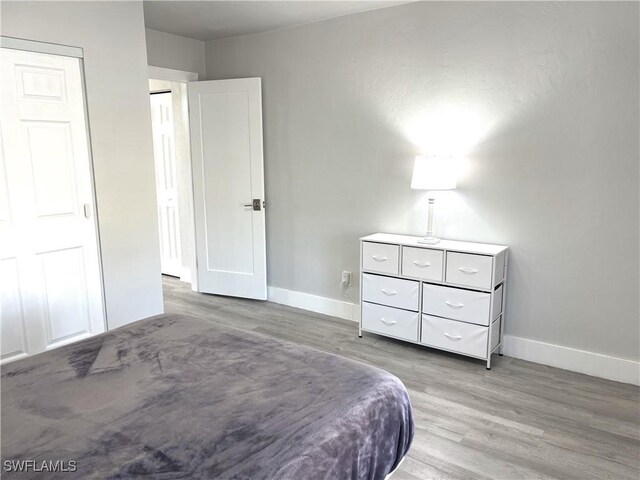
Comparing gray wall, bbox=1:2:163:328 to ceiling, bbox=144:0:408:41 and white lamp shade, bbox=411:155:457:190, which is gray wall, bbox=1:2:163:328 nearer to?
ceiling, bbox=144:0:408:41

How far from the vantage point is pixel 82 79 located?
10.2ft

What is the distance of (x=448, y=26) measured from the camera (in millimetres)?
3295

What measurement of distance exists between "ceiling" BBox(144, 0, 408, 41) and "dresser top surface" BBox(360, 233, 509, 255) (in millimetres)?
1751

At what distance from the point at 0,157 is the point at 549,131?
339 cm

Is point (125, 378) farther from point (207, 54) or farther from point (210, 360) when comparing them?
point (207, 54)

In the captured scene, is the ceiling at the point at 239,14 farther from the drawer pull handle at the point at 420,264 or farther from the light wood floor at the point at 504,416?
the light wood floor at the point at 504,416

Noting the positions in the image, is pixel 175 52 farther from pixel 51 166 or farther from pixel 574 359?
pixel 574 359

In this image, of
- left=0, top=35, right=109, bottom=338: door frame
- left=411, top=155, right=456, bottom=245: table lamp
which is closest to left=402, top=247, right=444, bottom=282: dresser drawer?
left=411, top=155, right=456, bottom=245: table lamp

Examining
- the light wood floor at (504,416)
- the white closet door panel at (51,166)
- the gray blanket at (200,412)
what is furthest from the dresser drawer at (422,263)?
the white closet door panel at (51,166)

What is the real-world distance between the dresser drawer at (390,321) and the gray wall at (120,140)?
1.67 meters

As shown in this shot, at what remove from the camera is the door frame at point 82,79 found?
278 centimetres

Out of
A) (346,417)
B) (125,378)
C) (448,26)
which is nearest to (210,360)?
(125,378)

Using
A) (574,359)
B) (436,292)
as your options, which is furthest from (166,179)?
(574,359)

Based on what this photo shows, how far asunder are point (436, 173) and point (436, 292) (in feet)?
2.72
